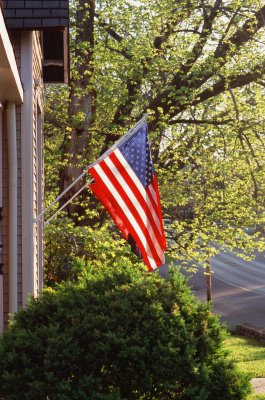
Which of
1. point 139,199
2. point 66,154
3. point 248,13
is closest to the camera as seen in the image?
point 139,199

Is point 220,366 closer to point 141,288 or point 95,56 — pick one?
point 141,288

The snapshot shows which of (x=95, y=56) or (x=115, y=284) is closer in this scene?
(x=115, y=284)

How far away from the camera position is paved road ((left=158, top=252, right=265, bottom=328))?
32812mm

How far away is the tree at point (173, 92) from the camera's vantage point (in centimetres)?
1900

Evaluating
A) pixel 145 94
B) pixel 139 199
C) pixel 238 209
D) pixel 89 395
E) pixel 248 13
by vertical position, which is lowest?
pixel 89 395

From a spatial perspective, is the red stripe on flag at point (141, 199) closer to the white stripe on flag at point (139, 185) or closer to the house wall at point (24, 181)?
the white stripe on flag at point (139, 185)

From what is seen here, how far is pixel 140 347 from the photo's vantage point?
5.54 metres

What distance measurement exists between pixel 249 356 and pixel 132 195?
5.41 meters

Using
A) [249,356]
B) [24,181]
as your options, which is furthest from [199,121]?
[24,181]

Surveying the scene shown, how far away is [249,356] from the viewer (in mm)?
13047

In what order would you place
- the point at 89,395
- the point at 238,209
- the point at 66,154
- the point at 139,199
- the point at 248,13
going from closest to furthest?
the point at 89,395 < the point at 139,199 < the point at 66,154 < the point at 248,13 < the point at 238,209

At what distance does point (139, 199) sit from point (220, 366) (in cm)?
320

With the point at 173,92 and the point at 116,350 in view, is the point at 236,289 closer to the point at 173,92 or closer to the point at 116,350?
the point at 173,92

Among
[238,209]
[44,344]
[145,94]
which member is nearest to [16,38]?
[44,344]
